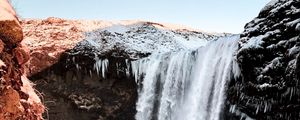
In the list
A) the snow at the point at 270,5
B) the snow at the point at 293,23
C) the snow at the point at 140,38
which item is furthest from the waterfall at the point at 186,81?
the snow at the point at 293,23

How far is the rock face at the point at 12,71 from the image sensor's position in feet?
13.8

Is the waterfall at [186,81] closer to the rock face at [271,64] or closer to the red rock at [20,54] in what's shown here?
the rock face at [271,64]

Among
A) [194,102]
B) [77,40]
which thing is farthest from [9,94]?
[77,40]

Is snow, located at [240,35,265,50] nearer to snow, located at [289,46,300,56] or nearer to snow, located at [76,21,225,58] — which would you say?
snow, located at [289,46,300,56]

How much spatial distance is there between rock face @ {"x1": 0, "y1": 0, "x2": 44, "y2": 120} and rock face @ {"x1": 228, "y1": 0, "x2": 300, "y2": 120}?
5.49m

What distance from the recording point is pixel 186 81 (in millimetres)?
13906

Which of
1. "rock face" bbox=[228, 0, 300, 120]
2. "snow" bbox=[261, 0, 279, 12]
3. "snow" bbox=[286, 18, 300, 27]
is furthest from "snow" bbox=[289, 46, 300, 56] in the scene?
"snow" bbox=[261, 0, 279, 12]

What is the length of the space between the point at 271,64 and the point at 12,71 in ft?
20.6

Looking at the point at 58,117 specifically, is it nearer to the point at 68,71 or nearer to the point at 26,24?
the point at 68,71

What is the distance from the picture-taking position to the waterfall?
39.4ft

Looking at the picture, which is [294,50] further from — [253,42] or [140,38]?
[140,38]

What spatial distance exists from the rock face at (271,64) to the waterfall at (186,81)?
2.60 feet

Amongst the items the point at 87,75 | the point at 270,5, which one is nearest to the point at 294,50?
the point at 270,5

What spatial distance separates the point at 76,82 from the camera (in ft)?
51.7
